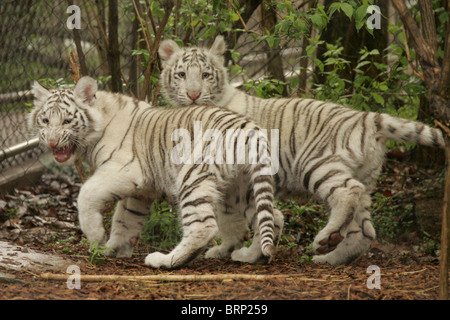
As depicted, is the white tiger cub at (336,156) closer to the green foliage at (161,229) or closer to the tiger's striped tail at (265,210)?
the tiger's striped tail at (265,210)

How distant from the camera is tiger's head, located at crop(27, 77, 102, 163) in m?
3.96

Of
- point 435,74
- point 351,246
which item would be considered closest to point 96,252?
point 351,246

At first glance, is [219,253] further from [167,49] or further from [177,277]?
[167,49]

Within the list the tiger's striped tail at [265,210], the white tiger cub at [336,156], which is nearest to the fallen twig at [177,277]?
the tiger's striped tail at [265,210]

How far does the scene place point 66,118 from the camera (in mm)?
3994

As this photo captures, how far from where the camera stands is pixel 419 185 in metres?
5.66

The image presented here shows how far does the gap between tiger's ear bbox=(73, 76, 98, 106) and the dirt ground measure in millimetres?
990

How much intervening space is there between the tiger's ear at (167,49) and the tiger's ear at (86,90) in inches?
32.5

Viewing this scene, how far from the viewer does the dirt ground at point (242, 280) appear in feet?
9.43

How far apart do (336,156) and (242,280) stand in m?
1.17

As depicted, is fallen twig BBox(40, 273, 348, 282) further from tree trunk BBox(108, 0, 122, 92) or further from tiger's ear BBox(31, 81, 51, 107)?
tree trunk BBox(108, 0, 122, 92)
